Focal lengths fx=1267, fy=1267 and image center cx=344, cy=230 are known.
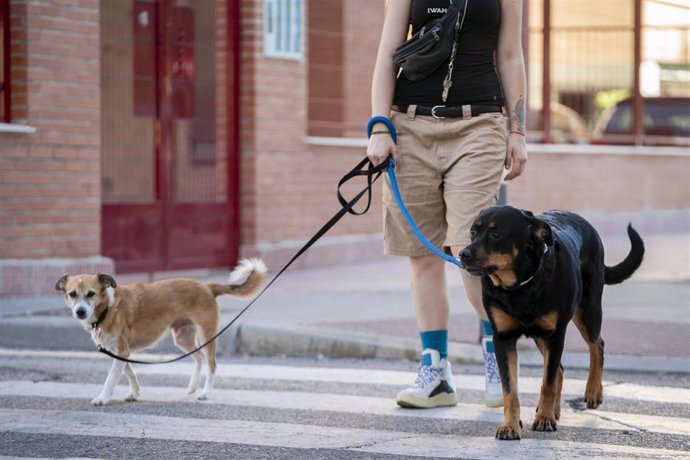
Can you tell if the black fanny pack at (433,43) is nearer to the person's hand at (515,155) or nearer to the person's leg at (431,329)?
the person's hand at (515,155)

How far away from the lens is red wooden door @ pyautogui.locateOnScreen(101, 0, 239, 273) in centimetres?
1097

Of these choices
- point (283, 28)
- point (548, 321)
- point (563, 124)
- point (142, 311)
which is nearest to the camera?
point (548, 321)

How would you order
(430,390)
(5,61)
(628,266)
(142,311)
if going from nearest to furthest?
(430,390), (628,266), (142,311), (5,61)

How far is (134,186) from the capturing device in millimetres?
11211

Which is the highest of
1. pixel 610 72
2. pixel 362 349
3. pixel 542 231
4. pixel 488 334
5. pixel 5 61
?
pixel 610 72

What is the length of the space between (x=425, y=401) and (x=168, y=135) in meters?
5.83

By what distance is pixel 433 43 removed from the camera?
583cm

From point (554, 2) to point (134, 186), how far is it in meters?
8.28

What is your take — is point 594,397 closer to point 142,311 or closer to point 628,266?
point 628,266

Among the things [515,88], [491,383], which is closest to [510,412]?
[491,383]

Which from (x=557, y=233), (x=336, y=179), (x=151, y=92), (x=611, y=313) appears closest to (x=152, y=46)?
(x=151, y=92)

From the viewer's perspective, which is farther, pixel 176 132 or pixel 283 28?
pixel 283 28

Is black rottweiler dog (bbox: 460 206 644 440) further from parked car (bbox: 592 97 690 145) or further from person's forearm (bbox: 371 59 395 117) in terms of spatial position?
parked car (bbox: 592 97 690 145)

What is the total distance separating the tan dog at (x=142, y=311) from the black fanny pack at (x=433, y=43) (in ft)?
5.27
